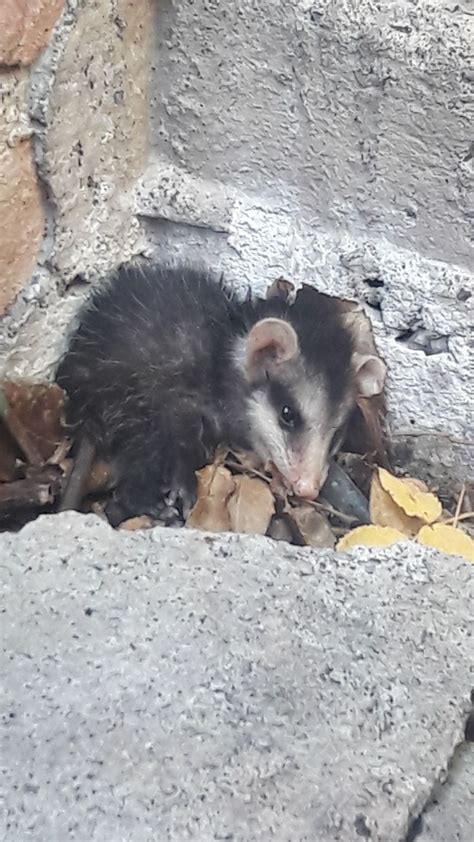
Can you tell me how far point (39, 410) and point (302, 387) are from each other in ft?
2.14

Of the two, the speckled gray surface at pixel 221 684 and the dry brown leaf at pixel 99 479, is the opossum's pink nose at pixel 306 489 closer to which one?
the dry brown leaf at pixel 99 479

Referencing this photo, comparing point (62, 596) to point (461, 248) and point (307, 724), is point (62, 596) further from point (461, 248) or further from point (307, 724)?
point (461, 248)

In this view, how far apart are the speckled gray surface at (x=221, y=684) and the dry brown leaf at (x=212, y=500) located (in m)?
0.65

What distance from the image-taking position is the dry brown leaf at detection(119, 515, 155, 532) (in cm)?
241

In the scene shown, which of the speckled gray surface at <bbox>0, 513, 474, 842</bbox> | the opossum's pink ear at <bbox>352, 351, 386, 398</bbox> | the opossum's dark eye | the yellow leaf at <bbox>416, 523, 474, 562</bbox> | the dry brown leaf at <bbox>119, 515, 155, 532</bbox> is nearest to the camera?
the speckled gray surface at <bbox>0, 513, 474, 842</bbox>

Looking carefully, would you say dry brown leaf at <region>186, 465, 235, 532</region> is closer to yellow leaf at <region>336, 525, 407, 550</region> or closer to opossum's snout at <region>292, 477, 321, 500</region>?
opossum's snout at <region>292, 477, 321, 500</region>

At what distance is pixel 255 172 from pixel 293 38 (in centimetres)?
32

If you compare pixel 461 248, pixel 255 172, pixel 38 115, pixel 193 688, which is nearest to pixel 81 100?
pixel 38 115

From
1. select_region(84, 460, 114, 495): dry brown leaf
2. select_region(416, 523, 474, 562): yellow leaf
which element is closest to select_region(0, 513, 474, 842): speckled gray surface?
select_region(416, 523, 474, 562): yellow leaf

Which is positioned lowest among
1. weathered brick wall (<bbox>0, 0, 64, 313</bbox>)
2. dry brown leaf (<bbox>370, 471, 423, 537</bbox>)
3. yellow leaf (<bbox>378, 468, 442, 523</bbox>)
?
dry brown leaf (<bbox>370, 471, 423, 537</bbox>)

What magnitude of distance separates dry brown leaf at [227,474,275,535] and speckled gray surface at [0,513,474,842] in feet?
2.21

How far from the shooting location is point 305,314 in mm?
2635

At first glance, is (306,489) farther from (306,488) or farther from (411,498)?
(411,498)

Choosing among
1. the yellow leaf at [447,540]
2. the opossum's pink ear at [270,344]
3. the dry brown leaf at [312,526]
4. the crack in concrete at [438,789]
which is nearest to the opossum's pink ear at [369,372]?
the opossum's pink ear at [270,344]
